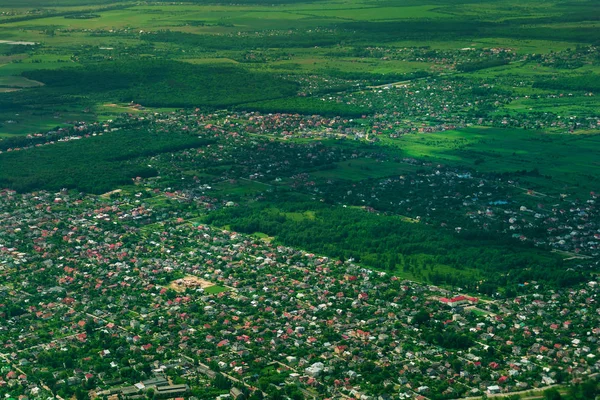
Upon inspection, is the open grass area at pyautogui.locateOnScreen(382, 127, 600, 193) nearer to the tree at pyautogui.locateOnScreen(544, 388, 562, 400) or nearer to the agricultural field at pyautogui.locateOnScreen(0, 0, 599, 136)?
the agricultural field at pyautogui.locateOnScreen(0, 0, 599, 136)

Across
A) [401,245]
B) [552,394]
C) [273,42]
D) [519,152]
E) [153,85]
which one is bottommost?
[273,42]

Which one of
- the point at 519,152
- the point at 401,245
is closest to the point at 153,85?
the point at 519,152

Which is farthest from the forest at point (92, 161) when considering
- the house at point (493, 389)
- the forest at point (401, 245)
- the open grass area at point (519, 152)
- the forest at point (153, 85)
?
the house at point (493, 389)

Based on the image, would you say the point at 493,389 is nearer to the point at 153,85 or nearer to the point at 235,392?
the point at 235,392

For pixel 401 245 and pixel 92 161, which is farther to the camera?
pixel 92 161

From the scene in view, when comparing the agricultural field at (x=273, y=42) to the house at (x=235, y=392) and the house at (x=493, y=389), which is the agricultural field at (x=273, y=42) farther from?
the house at (x=493, y=389)

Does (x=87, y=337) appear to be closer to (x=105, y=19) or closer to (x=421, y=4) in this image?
(x=105, y=19)

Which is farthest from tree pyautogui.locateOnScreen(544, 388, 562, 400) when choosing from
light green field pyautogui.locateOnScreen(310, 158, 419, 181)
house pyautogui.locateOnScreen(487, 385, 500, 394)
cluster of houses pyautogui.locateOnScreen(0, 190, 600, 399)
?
light green field pyautogui.locateOnScreen(310, 158, 419, 181)

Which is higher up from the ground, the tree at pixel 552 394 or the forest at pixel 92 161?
the tree at pixel 552 394

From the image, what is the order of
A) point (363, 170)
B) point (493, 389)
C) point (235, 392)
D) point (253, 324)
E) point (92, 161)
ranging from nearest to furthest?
point (493, 389), point (235, 392), point (253, 324), point (363, 170), point (92, 161)

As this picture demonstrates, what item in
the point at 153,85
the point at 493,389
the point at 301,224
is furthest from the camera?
the point at 153,85
